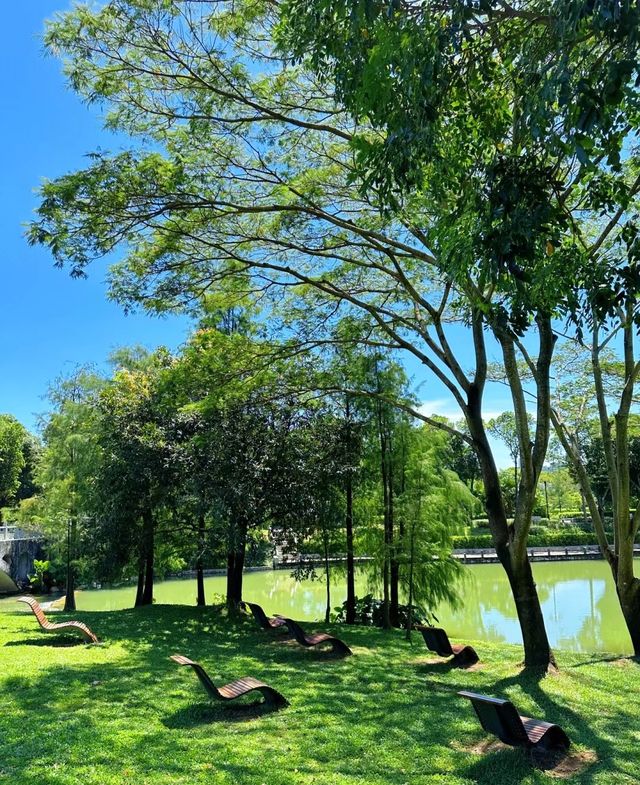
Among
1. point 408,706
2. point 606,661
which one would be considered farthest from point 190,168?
point 606,661

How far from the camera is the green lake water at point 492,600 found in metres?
17.0

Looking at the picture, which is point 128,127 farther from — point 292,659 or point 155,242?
point 292,659

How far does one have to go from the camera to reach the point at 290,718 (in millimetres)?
5832

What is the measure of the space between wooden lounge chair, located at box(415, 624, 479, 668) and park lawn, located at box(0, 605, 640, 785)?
22 centimetres

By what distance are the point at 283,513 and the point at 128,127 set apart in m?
8.35

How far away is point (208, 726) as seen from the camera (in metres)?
5.47

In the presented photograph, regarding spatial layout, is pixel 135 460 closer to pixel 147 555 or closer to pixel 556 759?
pixel 147 555

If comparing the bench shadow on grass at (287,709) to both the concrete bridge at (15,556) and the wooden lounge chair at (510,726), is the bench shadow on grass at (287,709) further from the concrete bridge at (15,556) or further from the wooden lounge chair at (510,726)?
the concrete bridge at (15,556)

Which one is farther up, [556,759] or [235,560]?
[235,560]

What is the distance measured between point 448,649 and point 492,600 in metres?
15.6

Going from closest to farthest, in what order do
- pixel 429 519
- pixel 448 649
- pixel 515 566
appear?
pixel 515 566 < pixel 448 649 < pixel 429 519

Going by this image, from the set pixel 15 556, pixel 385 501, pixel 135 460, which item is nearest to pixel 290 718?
pixel 385 501

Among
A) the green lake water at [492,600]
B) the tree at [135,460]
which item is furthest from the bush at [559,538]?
the tree at [135,460]

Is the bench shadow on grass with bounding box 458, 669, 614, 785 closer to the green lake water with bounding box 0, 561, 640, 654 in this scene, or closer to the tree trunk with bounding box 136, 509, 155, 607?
the green lake water with bounding box 0, 561, 640, 654
